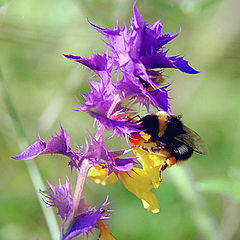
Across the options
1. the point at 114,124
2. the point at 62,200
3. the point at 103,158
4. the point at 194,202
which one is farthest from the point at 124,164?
the point at 194,202

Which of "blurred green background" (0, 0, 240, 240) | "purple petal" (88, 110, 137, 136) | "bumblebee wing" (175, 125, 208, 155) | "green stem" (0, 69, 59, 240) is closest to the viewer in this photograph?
"purple petal" (88, 110, 137, 136)

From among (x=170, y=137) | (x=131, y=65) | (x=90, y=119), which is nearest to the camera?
(x=131, y=65)

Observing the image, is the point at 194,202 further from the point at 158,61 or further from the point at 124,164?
the point at 158,61

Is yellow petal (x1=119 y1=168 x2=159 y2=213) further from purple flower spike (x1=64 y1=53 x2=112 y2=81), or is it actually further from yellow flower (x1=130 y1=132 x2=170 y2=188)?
purple flower spike (x1=64 y1=53 x2=112 y2=81)

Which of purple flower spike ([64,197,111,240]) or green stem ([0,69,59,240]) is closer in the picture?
purple flower spike ([64,197,111,240])

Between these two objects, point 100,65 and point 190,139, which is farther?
point 190,139

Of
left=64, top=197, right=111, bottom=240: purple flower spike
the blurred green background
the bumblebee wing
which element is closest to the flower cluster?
left=64, top=197, right=111, bottom=240: purple flower spike

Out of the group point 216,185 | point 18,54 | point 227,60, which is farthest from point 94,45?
point 216,185
